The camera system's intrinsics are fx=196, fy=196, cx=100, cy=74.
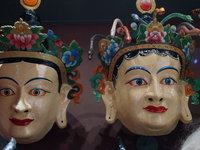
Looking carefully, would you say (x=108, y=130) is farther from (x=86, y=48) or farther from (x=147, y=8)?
(x=147, y=8)

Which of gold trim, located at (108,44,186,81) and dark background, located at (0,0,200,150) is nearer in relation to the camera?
gold trim, located at (108,44,186,81)

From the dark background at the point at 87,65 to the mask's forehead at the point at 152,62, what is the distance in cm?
51

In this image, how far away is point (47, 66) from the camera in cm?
114

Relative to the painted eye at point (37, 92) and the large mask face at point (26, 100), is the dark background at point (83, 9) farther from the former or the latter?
the painted eye at point (37, 92)

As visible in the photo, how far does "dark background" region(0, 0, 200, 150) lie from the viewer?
52.8 inches

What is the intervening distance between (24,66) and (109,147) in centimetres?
76

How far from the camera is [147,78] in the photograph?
108cm

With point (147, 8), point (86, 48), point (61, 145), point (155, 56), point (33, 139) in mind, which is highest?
point (147, 8)

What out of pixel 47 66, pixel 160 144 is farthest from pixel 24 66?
pixel 160 144

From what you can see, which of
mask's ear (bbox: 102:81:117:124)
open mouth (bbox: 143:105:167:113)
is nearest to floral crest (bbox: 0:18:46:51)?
mask's ear (bbox: 102:81:117:124)

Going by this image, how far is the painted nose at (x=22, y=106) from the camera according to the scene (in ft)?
3.27

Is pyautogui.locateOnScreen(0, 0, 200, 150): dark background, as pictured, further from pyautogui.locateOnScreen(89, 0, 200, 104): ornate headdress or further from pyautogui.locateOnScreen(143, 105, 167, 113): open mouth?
pyautogui.locateOnScreen(143, 105, 167, 113): open mouth

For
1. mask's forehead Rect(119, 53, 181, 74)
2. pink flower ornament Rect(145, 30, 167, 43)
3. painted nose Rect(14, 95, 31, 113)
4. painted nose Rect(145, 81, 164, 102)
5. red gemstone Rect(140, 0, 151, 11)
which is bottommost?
painted nose Rect(14, 95, 31, 113)

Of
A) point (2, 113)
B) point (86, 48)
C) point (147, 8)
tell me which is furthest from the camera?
point (86, 48)
